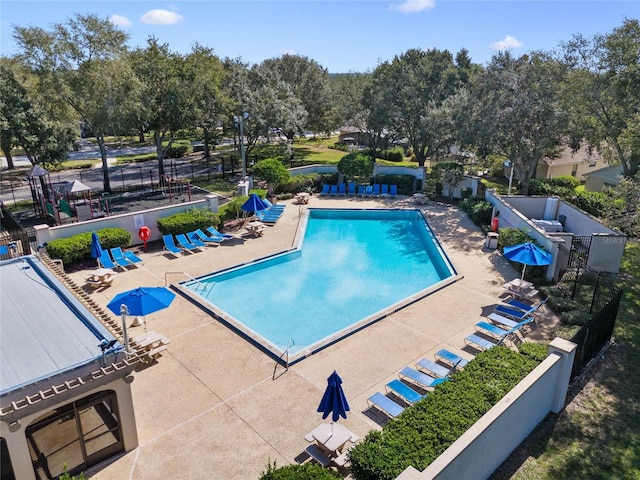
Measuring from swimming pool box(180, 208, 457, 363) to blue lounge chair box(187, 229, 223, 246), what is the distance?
3.02 meters

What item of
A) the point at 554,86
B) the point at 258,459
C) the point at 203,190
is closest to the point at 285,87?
the point at 203,190

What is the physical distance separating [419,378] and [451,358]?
1.40 m

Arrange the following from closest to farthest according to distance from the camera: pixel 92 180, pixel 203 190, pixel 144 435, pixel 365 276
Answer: pixel 144 435 → pixel 365 276 → pixel 203 190 → pixel 92 180

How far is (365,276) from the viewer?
1934 cm

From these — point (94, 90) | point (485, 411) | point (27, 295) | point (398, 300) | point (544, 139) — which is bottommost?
point (398, 300)

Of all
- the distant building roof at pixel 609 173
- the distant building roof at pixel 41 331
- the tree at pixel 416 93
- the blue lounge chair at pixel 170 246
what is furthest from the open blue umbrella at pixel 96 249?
the distant building roof at pixel 609 173

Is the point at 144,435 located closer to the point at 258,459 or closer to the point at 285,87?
the point at 258,459

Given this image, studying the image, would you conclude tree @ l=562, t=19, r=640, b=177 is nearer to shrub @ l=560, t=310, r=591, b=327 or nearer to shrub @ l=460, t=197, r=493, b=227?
shrub @ l=460, t=197, r=493, b=227

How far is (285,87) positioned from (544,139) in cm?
2016

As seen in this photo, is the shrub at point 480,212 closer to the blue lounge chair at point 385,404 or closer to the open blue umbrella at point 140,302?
the blue lounge chair at point 385,404

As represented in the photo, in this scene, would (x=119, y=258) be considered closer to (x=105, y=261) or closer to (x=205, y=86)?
(x=105, y=261)

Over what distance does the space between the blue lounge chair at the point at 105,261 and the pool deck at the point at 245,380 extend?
65cm

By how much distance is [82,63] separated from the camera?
2445 centimetres

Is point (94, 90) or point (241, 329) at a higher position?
point (94, 90)
